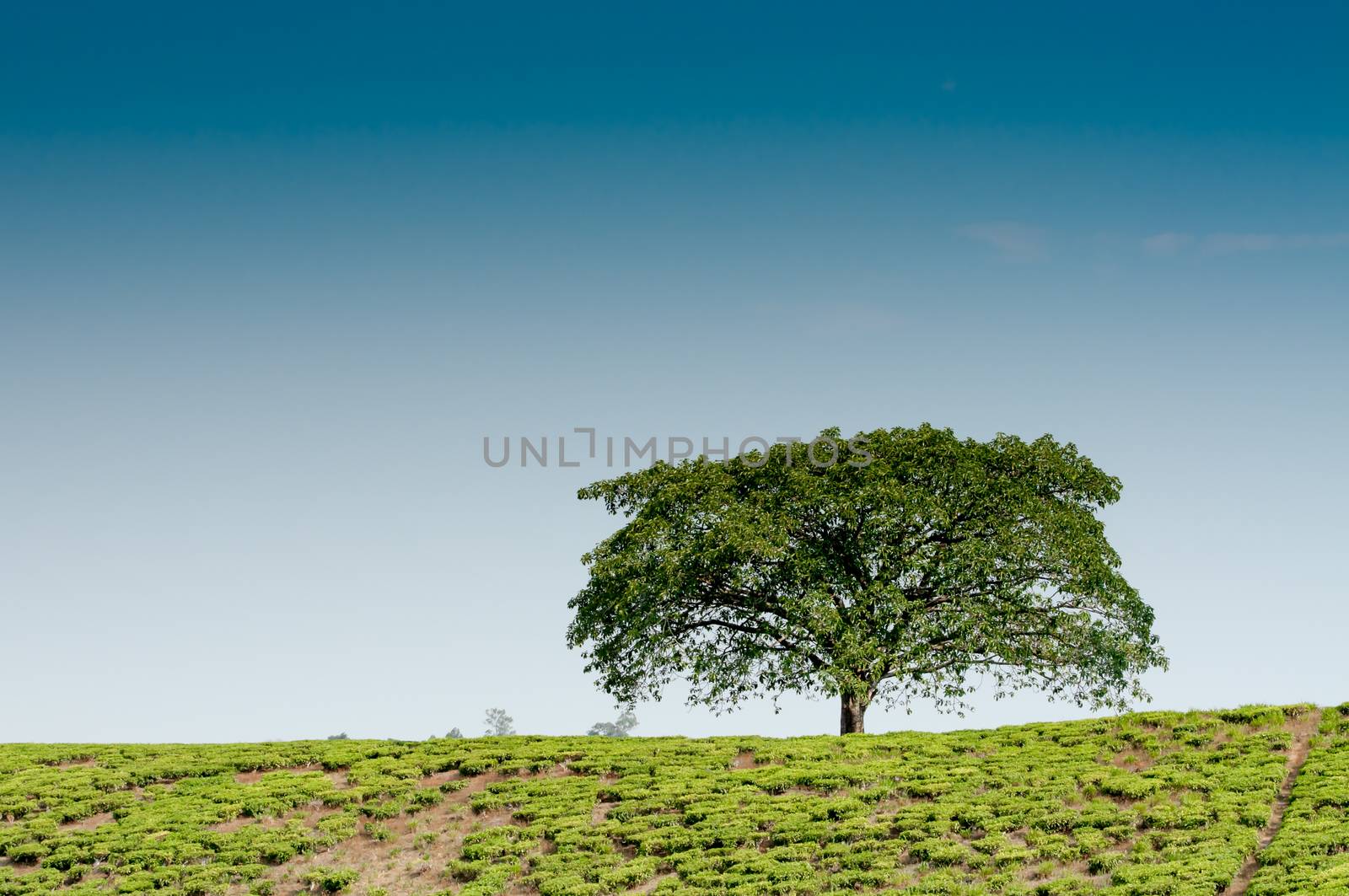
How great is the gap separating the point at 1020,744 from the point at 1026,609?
6787 millimetres

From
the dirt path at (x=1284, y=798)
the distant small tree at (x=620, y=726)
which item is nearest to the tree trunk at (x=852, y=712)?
the dirt path at (x=1284, y=798)

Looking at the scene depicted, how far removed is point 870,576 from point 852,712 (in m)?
4.29

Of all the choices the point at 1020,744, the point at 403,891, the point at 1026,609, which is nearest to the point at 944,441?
the point at 1026,609

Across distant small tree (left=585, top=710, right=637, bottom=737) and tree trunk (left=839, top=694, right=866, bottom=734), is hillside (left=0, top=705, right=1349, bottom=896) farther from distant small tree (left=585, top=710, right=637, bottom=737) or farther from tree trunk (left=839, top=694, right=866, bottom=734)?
distant small tree (left=585, top=710, right=637, bottom=737)

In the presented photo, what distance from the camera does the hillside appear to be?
20.9 m

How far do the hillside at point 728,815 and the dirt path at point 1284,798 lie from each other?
0.22 feet

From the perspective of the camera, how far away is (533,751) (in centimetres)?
2941

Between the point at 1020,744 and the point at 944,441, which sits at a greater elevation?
the point at 944,441

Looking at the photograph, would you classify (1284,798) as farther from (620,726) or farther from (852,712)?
(620,726)

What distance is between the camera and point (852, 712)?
33.0 m

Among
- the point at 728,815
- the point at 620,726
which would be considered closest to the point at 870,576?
the point at 728,815

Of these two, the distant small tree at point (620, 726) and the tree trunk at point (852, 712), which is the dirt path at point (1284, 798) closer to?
the tree trunk at point (852, 712)

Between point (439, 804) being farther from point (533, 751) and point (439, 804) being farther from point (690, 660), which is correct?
point (690, 660)

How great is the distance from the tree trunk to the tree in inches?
3.0
